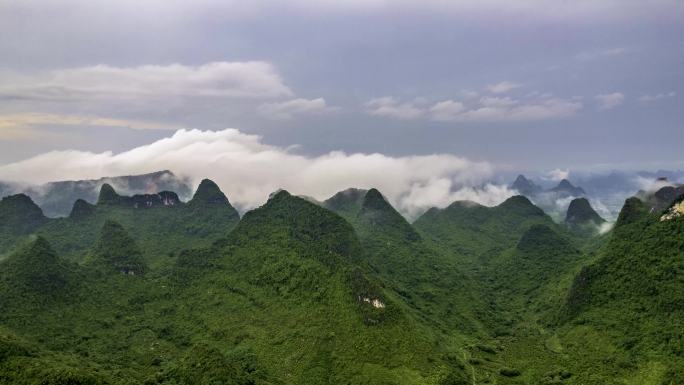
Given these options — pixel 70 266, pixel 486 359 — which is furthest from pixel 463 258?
pixel 70 266

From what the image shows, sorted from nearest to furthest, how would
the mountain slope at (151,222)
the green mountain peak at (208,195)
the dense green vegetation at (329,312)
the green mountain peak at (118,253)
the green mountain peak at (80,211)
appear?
the dense green vegetation at (329,312) → the green mountain peak at (118,253) → the mountain slope at (151,222) → the green mountain peak at (80,211) → the green mountain peak at (208,195)

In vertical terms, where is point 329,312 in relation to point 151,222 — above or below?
below

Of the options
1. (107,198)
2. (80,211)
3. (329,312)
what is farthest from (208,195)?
(329,312)

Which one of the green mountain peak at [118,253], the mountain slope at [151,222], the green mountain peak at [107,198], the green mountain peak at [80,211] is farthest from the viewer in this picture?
the green mountain peak at [107,198]

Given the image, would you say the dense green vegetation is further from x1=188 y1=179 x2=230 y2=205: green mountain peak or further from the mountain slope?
x1=188 y1=179 x2=230 y2=205: green mountain peak

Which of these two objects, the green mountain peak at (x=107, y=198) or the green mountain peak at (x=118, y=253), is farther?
the green mountain peak at (x=107, y=198)

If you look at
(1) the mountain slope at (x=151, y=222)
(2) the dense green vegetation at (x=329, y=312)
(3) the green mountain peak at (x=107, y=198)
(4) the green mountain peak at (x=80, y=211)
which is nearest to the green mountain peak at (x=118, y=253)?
(2) the dense green vegetation at (x=329, y=312)

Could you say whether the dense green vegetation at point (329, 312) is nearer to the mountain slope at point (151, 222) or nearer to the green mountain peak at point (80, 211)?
the mountain slope at point (151, 222)

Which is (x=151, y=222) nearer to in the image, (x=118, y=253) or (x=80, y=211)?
(x=80, y=211)

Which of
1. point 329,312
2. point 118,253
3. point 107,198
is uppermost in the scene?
point 107,198
